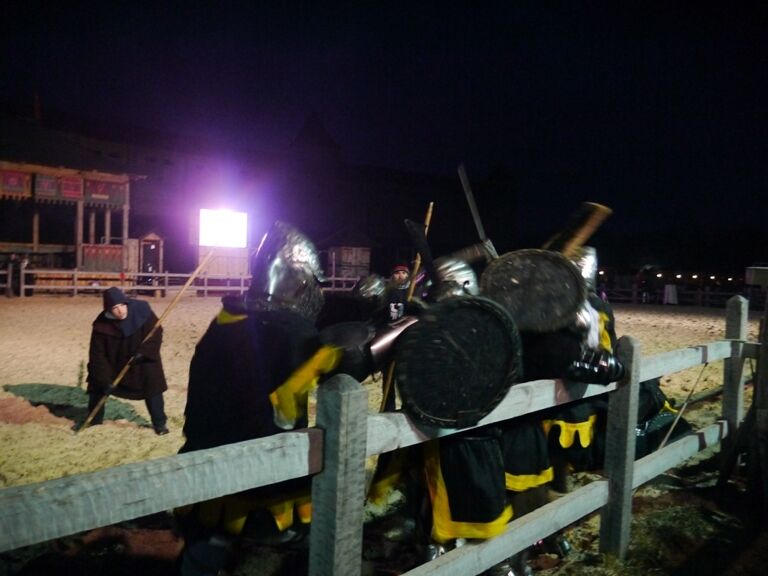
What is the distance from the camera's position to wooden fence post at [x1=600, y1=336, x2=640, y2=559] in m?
3.21

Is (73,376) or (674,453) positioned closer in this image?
(674,453)

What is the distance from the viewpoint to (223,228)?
2586 cm

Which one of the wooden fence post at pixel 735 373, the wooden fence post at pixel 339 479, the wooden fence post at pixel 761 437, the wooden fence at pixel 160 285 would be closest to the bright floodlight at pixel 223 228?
the wooden fence at pixel 160 285

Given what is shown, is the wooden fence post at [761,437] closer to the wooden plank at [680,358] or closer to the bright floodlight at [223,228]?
the wooden plank at [680,358]

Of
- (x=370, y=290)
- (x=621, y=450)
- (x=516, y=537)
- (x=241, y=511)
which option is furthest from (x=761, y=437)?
(x=241, y=511)

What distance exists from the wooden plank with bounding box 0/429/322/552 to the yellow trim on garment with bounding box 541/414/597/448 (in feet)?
5.81

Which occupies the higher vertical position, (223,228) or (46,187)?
(46,187)

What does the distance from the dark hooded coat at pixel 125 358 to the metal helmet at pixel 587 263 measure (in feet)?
14.5

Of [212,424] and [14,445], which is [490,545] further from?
[14,445]

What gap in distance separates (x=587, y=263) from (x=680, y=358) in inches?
37.9

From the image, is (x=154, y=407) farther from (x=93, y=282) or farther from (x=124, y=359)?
(x=93, y=282)

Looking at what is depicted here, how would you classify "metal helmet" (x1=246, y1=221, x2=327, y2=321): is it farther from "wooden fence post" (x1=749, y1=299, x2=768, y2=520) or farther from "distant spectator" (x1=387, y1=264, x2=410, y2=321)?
"wooden fence post" (x1=749, y1=299, x2=768, y2=520)

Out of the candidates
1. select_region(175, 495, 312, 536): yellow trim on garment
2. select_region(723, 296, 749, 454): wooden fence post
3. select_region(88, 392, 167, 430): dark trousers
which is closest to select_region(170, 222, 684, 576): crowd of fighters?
select_region(175, 495, 312, 536): yellow trim on garment

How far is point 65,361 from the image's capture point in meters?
8.89
